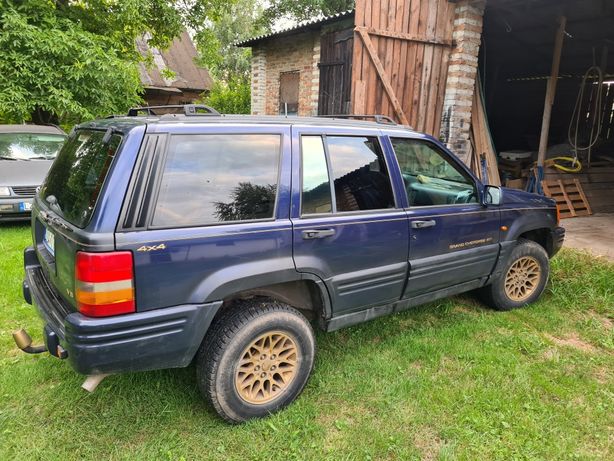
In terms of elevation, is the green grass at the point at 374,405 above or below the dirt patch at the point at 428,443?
above

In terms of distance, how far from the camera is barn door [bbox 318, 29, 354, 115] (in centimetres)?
829

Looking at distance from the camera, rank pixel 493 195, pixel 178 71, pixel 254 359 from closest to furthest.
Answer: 1. pixel 254 359
2. pixel 493 195
3. pixel 178 71

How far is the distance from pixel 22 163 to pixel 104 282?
5.65 metres

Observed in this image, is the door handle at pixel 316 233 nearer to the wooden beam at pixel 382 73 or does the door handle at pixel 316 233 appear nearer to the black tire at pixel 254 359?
the black tire at pixel 254 359

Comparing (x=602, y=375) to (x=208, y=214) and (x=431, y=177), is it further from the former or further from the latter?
(x=208, y=214)

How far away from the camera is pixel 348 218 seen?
9.00ft

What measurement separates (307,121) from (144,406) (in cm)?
204

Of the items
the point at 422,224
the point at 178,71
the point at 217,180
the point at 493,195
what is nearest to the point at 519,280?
the point at 493,195

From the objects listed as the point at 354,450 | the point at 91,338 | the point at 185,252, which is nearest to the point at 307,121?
the point at 185,252

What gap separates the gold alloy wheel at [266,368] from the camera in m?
2.49

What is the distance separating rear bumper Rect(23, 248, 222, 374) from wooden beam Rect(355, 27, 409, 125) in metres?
4.70

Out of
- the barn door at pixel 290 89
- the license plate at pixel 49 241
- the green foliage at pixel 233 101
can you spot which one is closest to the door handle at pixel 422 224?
the license plate at pixel 49 241

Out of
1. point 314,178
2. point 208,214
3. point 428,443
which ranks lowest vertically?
point 428,443

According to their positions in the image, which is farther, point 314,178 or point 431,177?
point 431,177
